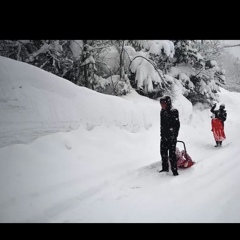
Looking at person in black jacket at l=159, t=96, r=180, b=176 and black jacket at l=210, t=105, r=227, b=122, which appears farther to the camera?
black jacket at l=210, t=105, r=227, b=122

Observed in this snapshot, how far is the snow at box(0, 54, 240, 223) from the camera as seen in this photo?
399cm

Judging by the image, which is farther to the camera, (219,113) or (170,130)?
(219,113)

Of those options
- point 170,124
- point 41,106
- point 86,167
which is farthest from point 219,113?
point 41,106

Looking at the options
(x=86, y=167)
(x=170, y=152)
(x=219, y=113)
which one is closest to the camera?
(x=86, y=167)

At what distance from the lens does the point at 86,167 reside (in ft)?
19.2

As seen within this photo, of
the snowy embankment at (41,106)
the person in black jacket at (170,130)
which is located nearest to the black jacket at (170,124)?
the person in black jacket at (170,130)

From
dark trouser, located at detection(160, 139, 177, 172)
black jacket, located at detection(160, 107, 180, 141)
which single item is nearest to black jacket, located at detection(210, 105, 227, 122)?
black jacket, located at detection(160, 107, 180, 141)

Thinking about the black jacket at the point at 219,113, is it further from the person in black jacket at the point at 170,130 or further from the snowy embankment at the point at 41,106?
the person in black jacket at the point at 170,130

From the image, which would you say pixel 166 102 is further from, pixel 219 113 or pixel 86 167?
pixel 219 113

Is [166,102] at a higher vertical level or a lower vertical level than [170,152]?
higher

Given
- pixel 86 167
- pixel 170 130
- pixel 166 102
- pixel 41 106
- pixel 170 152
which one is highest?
pixel 166 102

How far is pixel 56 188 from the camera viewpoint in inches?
186

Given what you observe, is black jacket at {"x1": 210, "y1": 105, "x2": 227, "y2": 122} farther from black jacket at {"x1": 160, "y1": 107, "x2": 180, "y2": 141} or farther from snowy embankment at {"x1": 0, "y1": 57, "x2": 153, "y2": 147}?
black jacket at {"x1": 160, "y1": 107, "x2": 180, "y2": 141}
